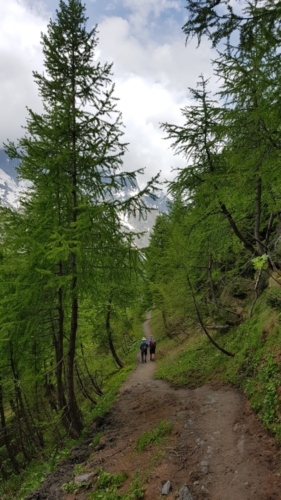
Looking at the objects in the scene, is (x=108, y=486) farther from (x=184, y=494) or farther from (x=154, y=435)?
(x=184, y=494)

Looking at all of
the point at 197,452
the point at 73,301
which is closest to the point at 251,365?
the point at 197,452

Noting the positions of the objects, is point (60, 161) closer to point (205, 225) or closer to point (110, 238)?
point (110, 238)

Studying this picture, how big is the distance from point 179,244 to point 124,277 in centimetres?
481

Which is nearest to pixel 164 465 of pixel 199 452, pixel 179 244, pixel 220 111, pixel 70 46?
pixel 199 452

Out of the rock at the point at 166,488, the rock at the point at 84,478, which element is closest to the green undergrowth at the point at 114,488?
the rock at the point at 84,478

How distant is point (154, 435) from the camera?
7.87 metres

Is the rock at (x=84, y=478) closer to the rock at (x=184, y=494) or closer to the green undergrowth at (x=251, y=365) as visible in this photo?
the rock at (x=184, y=494)

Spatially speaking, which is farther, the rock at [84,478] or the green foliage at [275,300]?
the green foliage at [275,300]

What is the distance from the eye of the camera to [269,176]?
6012 mm

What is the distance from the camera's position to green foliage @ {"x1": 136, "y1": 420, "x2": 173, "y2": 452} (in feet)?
25.0

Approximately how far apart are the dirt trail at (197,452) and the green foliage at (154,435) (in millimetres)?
208

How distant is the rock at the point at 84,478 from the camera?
6.69 m

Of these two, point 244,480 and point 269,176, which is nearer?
point 244,480

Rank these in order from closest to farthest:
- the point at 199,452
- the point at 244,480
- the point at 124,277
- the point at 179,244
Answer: the point at 244,480, the point at 199,452, the point at 124,277, the point at 179,244
